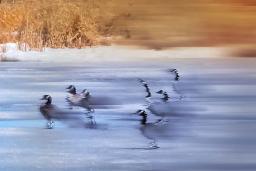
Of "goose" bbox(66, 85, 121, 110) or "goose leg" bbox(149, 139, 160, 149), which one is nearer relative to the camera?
"goose leg" bbox(149, 139, 160, 149)

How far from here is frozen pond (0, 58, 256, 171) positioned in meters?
2.76

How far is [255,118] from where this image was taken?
2969mm

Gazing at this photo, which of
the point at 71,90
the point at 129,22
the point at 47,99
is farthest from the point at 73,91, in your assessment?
the point at 129,22

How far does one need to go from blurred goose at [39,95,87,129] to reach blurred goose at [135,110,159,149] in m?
0.26

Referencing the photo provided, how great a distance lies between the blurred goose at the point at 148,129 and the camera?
2.93 meters

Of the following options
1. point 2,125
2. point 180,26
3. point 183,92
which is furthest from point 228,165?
point 2,125

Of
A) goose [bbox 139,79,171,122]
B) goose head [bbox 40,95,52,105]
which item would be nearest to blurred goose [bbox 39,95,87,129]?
goose head [bbox 40,95,52,105]

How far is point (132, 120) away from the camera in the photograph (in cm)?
300

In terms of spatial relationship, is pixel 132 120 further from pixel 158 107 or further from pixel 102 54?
pixel 102 54

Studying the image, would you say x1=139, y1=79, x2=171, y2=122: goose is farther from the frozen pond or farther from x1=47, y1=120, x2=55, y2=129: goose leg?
x1=47, y1=120, x2=55, y2=129: goose leg

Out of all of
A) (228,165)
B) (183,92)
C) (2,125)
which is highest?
(183,92)

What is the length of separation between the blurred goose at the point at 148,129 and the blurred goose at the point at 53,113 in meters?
0.26

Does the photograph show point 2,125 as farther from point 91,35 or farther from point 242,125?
point 242,125

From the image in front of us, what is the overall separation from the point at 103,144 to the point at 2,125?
1.49 ft
